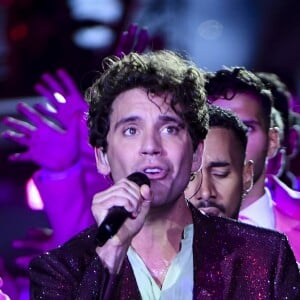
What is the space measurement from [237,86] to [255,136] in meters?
0.18

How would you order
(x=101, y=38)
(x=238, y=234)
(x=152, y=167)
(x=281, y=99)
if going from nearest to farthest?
(x=152, y=167), (x=238, y=234), (x=281, y=99), (x=101, y=38)

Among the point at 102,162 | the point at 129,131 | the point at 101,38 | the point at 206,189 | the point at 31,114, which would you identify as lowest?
the point at 101,38

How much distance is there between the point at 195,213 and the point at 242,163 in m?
0.58

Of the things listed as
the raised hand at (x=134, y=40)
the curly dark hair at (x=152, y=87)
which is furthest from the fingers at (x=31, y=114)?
the curly dark hair at (x=152, y=87)

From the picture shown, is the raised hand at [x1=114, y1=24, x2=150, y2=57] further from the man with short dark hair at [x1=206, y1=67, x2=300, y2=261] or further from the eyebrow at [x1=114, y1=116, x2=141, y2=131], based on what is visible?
the eyebrow at [x1=114, y1=116, x2=141, y2=131]

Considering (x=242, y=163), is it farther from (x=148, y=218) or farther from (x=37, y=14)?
(x=37, y=14)

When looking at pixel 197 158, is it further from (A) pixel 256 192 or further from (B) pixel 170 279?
(A) pixel 256 192

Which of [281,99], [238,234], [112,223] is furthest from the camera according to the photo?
[281,99]

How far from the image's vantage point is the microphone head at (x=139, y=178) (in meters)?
1.80

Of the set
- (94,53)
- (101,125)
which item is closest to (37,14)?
(94,53)

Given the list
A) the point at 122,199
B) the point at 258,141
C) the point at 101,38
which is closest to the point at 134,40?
the point at 258,141

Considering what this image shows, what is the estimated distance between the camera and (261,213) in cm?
294

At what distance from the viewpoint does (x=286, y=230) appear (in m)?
2.90

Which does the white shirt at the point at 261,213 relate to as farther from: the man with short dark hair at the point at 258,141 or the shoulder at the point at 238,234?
the shoulder at the point at 238,234
